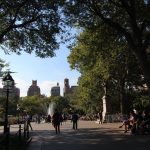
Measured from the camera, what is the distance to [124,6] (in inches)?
1082

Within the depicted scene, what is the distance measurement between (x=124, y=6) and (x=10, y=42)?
8.70 m

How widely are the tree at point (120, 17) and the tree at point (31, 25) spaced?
1323 millimetres

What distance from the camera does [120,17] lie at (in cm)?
3059

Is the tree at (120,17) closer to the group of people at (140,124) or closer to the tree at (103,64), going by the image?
the tree at (103,64)

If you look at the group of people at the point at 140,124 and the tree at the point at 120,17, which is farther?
the group of people at the point at 140,124

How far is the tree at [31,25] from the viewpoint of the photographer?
25953 mm

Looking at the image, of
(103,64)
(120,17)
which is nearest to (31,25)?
(120,17)

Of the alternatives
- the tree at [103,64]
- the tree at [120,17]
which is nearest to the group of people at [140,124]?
the tree at [120,17]

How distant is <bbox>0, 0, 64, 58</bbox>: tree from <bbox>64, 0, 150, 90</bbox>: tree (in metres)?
1.32

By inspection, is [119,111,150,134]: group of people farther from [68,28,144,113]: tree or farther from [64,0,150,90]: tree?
[68,28,144,113]: tree

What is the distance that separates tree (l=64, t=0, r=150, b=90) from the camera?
2723cm

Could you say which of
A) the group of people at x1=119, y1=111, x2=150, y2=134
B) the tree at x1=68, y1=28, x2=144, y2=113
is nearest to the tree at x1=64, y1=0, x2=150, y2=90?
the tree at x1=68, y1=28, x2=144, y2=113

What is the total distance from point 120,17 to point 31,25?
6045mm

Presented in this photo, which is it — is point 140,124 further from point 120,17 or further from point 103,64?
point 103,64
